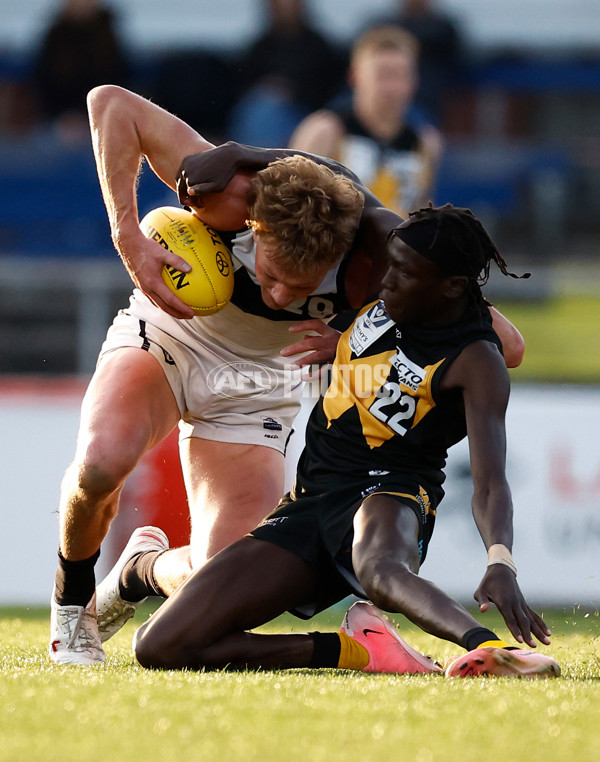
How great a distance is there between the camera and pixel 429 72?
12.9 metres

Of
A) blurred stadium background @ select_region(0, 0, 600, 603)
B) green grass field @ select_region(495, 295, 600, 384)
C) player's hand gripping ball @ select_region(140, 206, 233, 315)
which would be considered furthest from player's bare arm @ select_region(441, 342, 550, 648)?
green grass field @ select_region(495, 295, 600, 384)

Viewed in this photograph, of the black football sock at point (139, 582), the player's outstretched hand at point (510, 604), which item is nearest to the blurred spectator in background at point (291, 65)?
the black football sock at point (139, 582)

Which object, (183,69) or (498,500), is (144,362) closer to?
(498,500)

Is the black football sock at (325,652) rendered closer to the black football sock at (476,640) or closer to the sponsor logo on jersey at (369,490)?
the sponsor logo on jersey at (369,490)

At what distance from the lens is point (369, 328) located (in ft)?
15.5

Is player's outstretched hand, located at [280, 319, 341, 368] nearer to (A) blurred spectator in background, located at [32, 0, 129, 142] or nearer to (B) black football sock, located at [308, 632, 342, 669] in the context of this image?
(B) black football sock, located at [308, 632, 342, 669]

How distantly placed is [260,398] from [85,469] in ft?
3.53

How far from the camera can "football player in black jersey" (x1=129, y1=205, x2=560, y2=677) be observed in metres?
4.38

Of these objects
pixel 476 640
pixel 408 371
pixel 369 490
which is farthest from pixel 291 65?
pixel 476 640

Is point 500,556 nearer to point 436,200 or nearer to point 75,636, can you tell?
point 75,636

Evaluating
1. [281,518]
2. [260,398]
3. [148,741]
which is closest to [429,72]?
[260,398]

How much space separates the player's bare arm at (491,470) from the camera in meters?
Answer: 3.82

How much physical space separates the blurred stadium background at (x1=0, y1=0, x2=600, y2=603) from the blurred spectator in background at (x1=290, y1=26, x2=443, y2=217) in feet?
4.54

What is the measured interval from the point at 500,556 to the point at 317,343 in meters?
1.29
